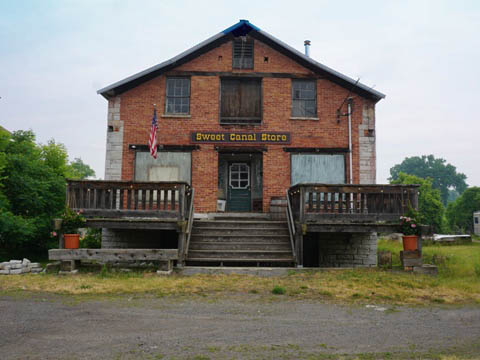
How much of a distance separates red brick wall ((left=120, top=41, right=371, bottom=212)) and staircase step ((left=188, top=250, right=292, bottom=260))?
4070 mm

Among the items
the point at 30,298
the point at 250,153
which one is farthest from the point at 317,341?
the point at 250,153

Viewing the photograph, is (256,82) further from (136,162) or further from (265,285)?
(265,285)

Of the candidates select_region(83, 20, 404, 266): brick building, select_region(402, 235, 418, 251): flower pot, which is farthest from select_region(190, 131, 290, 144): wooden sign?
select_region(402, 235, 418, 251): flower pot

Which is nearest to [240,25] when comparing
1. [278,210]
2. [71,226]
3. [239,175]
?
[239,175]

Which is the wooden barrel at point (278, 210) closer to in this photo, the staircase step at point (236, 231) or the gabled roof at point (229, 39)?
the staircase step at point (236, 231)

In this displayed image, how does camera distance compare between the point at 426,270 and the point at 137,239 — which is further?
the point at 137,239

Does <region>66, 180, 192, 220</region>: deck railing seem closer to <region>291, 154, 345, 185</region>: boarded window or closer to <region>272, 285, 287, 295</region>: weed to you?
<region>272, 285, 287, 295</region>: weed

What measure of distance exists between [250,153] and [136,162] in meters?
3.97

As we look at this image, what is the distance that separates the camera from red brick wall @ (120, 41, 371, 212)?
47.2ft

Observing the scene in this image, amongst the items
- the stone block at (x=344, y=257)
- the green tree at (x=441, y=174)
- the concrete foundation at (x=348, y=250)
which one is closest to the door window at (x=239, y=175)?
the concrete foundation at (x=348, y=250)

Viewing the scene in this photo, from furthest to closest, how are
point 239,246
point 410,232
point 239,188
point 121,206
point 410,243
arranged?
point 239,188 < point 239,246 < point 121,206 < point 410,232 < point 410,243

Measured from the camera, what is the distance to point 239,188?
15352 mm

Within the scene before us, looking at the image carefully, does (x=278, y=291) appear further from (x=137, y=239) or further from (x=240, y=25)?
(x=240, y=25)

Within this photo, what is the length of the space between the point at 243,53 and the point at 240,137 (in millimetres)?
3141
